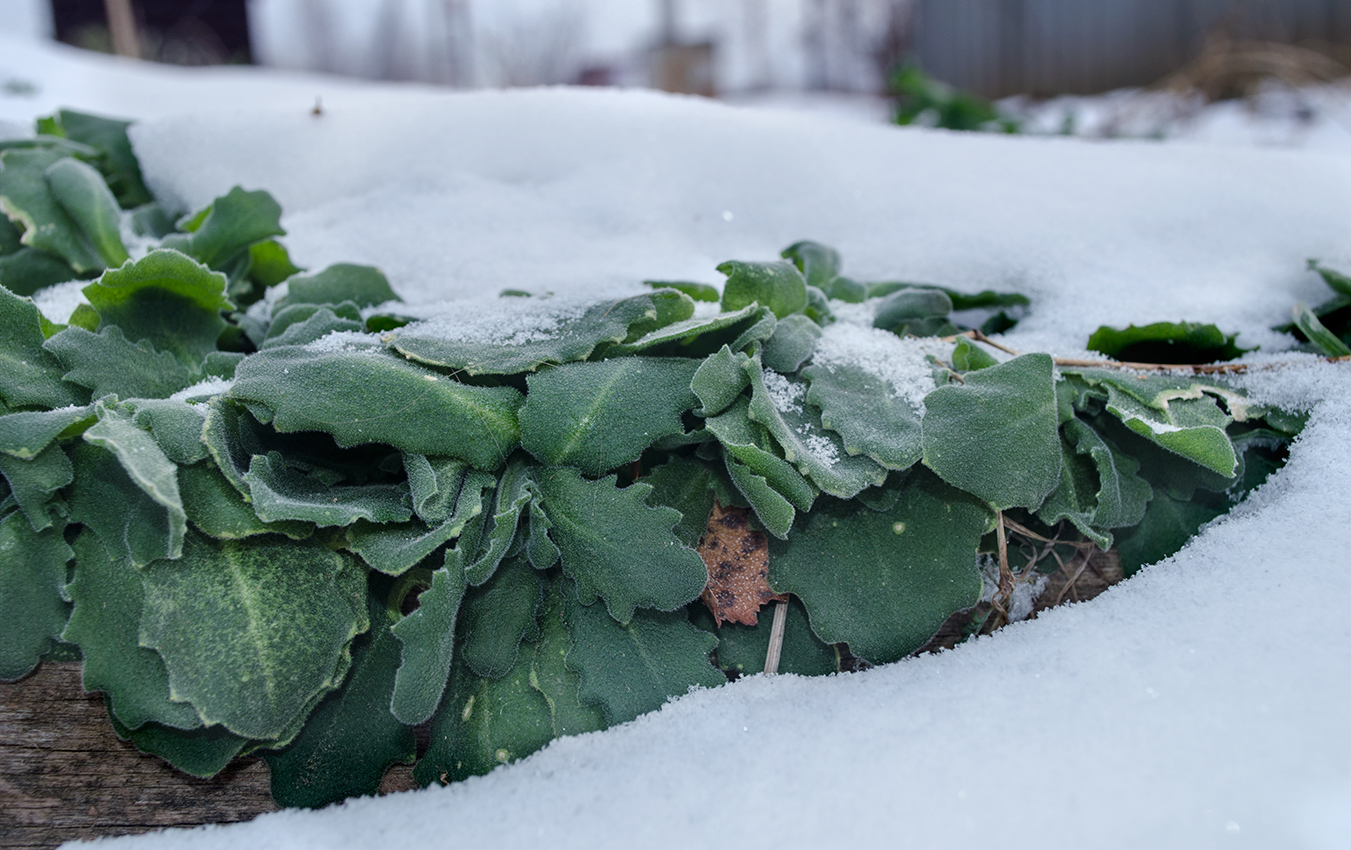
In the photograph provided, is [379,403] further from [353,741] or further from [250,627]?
[353,741]

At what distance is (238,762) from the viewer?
97 centimetres

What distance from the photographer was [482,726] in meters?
0.97

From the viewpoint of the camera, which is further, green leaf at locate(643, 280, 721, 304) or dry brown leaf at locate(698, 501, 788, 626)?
green leaf at locate(643, 280, 721, 304)

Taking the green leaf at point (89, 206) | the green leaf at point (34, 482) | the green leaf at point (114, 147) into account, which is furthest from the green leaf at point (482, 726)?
the green leaf at point (114, 147)

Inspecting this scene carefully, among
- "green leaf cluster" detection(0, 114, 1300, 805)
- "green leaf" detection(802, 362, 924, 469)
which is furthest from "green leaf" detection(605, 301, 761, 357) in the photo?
"green leaf" detection(802, 362, 924, 469)

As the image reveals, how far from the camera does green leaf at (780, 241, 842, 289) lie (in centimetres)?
147

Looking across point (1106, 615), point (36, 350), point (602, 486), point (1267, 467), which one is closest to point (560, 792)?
point (602, 486)

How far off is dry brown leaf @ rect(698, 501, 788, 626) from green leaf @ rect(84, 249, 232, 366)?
74 centimetres

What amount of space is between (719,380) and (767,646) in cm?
34

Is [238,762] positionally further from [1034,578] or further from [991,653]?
[1034,578]

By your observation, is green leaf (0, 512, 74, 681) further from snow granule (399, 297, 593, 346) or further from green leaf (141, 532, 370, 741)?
snow granule (399, 297, 593, 346)

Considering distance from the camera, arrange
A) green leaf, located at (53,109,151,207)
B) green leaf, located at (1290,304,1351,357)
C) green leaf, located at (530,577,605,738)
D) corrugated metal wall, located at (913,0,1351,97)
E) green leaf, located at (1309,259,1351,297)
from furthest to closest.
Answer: corrugated metal wall, located at (913,0,1351,97), green leaf, located at (53,109,151,207), green leaf, located at (1309,259,1351,297), green leaf, located at (1290,304,1351,357), green leaf, located at (530,577,605,738)

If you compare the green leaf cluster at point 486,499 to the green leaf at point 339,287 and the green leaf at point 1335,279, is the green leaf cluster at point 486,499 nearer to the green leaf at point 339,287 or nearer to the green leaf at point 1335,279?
the green leaf at point 339,287

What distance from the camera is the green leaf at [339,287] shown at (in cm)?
135
